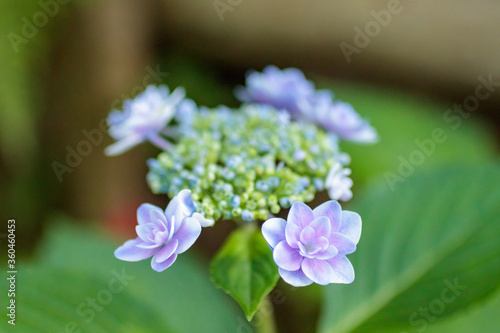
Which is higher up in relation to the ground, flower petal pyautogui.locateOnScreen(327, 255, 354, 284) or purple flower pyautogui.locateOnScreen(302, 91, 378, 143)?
flower petal pyautogui.locateOnScreen(327, 255, 354, 284)

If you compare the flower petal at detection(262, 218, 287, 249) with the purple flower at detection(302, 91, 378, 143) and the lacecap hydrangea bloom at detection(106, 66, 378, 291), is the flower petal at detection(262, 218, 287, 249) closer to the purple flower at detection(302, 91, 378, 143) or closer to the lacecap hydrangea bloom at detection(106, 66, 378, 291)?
the lacecap hydrangea bloom at detection(106, 66, 378, 291)

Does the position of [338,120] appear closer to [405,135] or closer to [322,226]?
[322,226]

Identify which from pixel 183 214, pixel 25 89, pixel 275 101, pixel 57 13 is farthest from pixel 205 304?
pixel 57 13

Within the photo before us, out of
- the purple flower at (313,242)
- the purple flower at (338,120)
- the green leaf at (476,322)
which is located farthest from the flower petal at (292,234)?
the green leaf at (476,322)

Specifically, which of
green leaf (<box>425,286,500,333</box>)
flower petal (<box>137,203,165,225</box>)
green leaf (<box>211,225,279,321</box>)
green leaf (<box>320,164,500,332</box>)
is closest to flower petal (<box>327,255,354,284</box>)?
green leaf (<box>211,225,279,321</box>)

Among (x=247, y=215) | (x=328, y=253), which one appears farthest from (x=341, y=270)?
(x=247, y=215)

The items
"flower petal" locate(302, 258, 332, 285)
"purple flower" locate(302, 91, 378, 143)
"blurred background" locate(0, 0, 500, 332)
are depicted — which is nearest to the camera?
"flower petal" locate(302, 258, 332, 285)

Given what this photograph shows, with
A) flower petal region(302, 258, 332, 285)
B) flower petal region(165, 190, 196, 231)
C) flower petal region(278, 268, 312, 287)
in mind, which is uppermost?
flower petal region(302, 258, 332, 285)
